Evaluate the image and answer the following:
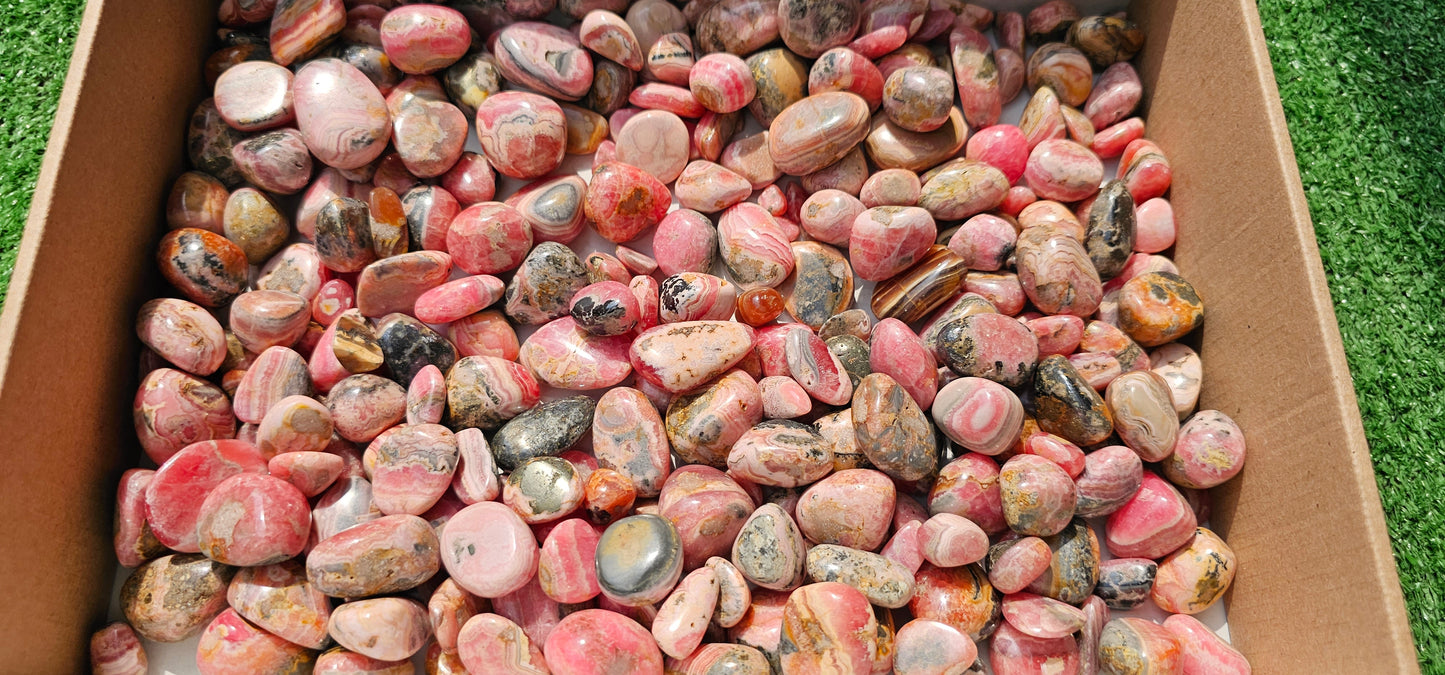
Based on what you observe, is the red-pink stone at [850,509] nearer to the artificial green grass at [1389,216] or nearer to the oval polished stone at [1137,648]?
the oval polished stone at [1137,648]

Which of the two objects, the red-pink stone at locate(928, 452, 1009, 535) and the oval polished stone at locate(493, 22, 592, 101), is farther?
the oval polished stone at locate(493, 22, 592, 101)

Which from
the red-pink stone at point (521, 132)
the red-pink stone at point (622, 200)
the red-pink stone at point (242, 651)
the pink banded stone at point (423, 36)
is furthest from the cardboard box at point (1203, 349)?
the red-pink stone at point (622, 200)

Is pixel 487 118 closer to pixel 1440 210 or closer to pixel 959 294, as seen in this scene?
pixel 959 294

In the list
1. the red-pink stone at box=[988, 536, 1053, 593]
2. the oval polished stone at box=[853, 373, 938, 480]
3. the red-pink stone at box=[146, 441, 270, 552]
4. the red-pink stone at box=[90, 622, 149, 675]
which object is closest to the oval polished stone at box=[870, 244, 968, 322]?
the oval polished stone at box=[853, 373, 938, 480]

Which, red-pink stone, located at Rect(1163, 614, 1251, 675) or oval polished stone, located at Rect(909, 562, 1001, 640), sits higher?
oval polished stone, located at Rect(909, 562, 1001, 640)

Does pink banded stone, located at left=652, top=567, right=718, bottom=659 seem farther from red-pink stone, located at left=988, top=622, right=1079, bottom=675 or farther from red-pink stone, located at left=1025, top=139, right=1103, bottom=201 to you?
red-pink stone, located at left=1025, top=139, right=1103, bottom=201

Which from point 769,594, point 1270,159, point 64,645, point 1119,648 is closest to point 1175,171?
point 1270,159
